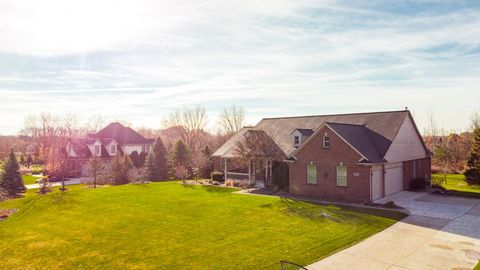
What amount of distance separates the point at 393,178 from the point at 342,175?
5.39 metres

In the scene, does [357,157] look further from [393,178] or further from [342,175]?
[393,178]

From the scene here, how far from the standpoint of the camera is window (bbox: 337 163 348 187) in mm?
25680

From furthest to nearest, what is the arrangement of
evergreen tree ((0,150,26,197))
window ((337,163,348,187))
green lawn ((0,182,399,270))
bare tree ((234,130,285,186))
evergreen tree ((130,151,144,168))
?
evergreen tree ((130,151,144,168)), evergreen tree ((0,150,26,197)), bare tree ((234,130,285,186)), window ((337,163,348,187)), green lawn ((0,182,399,270))

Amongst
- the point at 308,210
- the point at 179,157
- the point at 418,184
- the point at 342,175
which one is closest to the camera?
the point at 308,210

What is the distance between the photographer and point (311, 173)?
2762 centimetres

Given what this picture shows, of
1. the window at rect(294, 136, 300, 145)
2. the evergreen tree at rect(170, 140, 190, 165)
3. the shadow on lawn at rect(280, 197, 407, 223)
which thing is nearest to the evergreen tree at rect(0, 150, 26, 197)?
the evergreen tree at rect(170, 140, 190, 165)

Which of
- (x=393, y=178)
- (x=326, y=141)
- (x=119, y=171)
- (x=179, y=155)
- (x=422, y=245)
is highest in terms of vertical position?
(x=326, y=141)

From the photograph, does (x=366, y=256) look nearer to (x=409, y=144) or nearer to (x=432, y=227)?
(x=432, y=227)

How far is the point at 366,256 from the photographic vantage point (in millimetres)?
13312

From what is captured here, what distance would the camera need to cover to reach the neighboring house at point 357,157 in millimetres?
25125

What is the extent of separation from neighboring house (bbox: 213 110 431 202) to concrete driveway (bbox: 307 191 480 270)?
4314mm

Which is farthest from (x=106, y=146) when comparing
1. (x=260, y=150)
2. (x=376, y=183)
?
(x=376, y=183)

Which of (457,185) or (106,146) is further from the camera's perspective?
(106,146)

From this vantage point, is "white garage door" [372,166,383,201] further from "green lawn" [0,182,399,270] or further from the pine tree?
the pine tree
